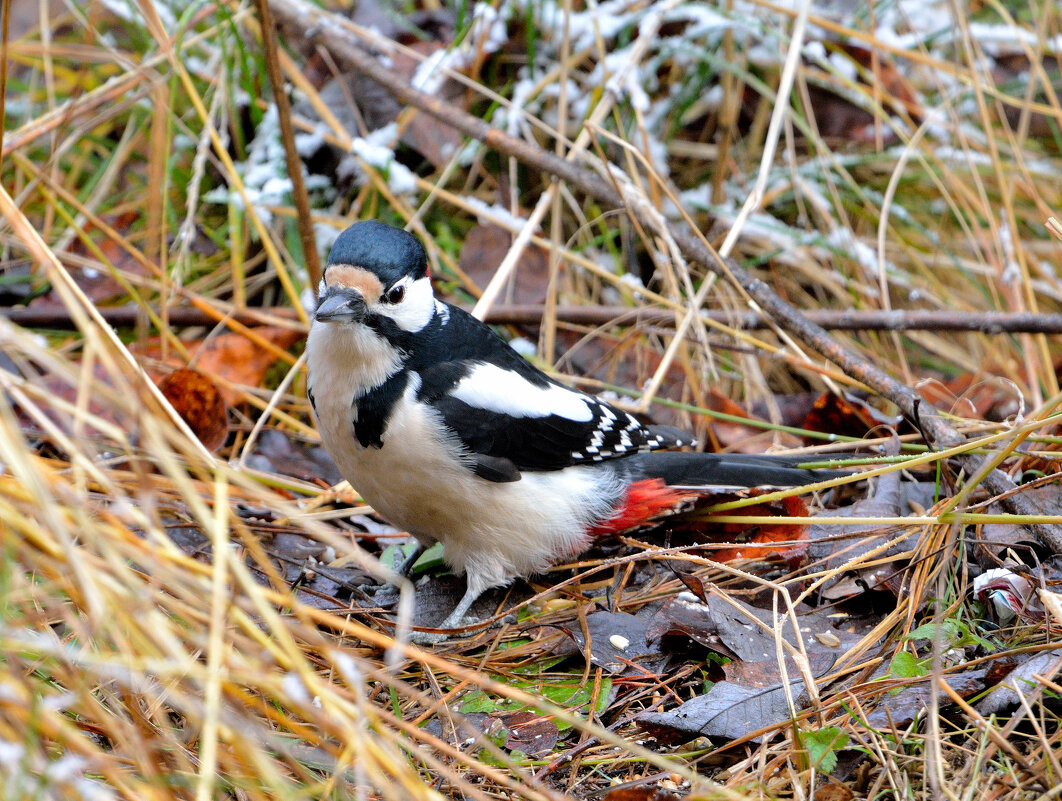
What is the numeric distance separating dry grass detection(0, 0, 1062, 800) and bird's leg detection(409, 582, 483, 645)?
5.5 inches

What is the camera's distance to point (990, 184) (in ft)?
13.3

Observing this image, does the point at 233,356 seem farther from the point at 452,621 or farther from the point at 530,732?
the point at 530,732

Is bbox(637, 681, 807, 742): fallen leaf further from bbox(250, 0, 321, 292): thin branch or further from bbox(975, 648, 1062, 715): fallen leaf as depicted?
bbox(250, 0, 321, 292): thin branch

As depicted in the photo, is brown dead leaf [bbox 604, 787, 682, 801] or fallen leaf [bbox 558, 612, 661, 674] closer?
brown dead leaf [bbox 604, 787, 682, 801]

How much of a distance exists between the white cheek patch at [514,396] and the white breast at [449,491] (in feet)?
0.43

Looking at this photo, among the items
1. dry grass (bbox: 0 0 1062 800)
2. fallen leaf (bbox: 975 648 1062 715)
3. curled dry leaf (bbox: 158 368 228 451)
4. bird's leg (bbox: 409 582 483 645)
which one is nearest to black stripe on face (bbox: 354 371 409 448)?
dry grass (bbox: 0 0 1062 800)

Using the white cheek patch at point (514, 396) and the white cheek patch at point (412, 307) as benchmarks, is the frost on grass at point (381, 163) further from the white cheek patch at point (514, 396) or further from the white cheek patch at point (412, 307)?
the white cheek patch at point (514, 396)

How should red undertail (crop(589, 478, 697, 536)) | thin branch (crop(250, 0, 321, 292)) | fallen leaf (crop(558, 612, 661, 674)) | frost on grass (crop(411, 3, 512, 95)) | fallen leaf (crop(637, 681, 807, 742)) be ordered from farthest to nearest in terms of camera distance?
1. frost on grass (crop(411, 3, 512, 95))
2. thin branch (crop(250, 0, 321, 292))
3. red undertail (crop(589, 478, 697, 536))
4. fallen leaf (crop(558, 612, 661, 674))
5. fallen leaf (crop(637, 681, 807, 742))

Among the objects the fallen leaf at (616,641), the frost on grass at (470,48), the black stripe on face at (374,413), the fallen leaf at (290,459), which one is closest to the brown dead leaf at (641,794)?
the fallen leaf at (616,641)

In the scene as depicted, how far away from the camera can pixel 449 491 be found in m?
2.36

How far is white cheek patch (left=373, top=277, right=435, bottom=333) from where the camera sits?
A: 2.33 meters

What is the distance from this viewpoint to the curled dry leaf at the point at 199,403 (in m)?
2.90

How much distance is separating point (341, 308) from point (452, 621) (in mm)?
866

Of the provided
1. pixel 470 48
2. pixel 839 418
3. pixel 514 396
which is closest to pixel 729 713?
pixel 514 396
